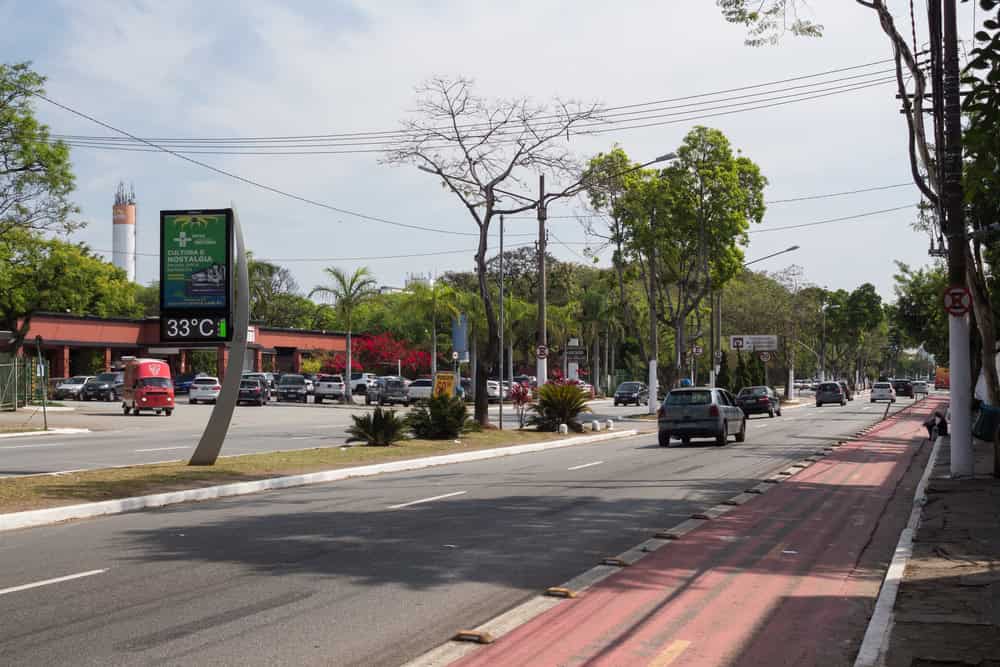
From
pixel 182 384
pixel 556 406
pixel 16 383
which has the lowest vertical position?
pixel 556 406

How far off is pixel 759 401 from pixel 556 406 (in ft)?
68.8

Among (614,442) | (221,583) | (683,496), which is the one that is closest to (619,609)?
(221,583)

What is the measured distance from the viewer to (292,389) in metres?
65.3

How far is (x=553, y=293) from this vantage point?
302ft

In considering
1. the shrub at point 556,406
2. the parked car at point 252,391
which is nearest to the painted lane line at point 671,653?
the shrub at point 556,406

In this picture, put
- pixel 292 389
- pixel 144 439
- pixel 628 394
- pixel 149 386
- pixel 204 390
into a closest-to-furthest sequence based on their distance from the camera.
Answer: pixel 144 439 → pixel 149 386 → pixel 204 390 → pixel 292 389 → pixel 628 394

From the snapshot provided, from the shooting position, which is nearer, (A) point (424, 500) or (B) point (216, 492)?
(A) point (424, 500)

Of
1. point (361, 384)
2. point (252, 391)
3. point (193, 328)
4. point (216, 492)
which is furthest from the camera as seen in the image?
point (361, 384)

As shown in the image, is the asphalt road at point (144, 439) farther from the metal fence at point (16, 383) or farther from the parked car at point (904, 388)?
the parked car at point (904, 388)

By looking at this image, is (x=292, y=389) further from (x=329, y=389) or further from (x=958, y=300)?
(x=958, y=300)

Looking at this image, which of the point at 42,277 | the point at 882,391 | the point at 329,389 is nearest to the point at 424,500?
the point at 42,277

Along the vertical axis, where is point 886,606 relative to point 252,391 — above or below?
below

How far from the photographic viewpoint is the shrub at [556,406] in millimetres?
32719

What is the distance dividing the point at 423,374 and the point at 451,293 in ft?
67.1
